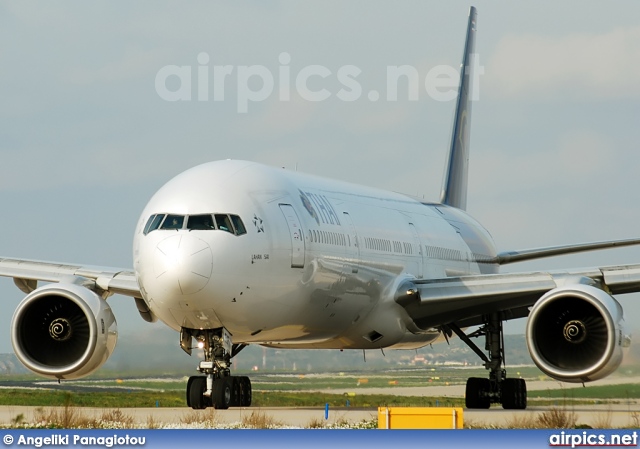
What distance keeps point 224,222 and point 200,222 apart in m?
0.34

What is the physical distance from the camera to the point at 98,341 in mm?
20047

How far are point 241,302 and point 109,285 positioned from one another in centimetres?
418

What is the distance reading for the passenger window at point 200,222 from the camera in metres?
18.3

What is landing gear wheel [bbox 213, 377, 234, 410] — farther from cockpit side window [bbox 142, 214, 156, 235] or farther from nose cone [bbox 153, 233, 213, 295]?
cockpit side window [bbox 142, 214, 156, 235]

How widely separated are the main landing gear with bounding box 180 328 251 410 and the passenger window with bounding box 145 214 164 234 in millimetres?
1605

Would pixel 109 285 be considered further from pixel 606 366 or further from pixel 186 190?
pixel 606 366

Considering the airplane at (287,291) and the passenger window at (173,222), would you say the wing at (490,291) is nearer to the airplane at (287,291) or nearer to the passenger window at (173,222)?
the airplane at (287,291)

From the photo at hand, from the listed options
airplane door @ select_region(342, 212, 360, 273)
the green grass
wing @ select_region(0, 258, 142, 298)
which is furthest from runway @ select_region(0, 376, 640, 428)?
airplane door @ select_region(342, 212, 360, 273)

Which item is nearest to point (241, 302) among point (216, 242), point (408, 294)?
point (216, 242)

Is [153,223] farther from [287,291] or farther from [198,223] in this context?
[287,291]

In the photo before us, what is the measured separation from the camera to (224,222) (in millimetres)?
18516

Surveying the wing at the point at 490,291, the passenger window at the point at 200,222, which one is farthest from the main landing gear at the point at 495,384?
the passenger window at the point at 200,222

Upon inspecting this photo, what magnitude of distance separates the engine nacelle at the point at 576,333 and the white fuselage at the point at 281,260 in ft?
10.9

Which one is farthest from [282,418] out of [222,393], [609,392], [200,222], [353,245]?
[609,392]
